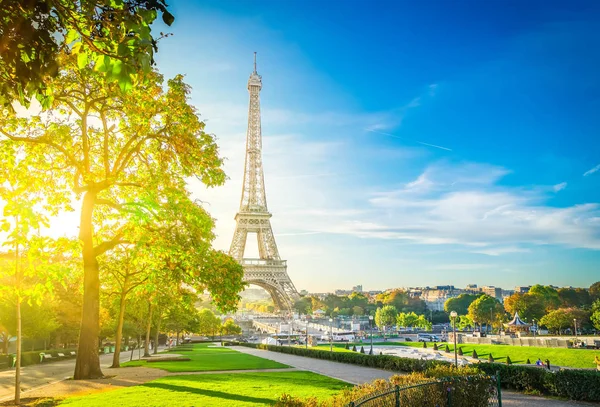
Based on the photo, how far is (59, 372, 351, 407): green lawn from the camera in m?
15.5

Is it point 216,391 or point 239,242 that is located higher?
point 239,242

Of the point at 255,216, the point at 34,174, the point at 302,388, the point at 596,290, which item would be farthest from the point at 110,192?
the point at 596,290

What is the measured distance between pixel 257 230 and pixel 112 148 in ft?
229

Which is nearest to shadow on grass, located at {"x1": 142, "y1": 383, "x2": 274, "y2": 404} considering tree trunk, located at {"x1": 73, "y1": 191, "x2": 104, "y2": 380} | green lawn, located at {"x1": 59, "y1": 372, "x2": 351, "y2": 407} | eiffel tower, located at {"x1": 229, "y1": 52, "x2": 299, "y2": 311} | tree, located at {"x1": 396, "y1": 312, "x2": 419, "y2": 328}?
green lawn, located at {"x1": 59, "y1": 372, "x2": 351, "y2": 407}

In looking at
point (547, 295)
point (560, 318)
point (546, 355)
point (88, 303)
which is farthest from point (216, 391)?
point (547, 295)

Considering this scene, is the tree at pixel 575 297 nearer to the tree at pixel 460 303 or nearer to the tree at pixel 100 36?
the tree at pixel 460 303

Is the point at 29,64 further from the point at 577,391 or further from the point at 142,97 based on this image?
the point at 577,391

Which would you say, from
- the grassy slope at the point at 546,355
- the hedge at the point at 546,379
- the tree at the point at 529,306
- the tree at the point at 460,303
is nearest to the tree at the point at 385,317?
the tree at the point at 460,303

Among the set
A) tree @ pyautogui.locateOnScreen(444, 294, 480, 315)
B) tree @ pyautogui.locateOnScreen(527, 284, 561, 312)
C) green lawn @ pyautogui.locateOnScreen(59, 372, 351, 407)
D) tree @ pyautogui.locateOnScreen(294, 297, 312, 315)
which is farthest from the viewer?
tree @ pyautogui.locateOnScreen(294, 297, 312, 315)

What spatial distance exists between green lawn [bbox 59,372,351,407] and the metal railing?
5.12m

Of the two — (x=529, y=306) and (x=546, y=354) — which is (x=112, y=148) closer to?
(x=546, y=354)

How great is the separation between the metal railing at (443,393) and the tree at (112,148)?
→ 9.49 m

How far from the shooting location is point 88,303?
20.7 m

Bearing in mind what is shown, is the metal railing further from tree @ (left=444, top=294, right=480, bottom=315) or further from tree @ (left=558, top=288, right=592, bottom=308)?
tree @ (left=444, top=294, right=480, bottom=315)
